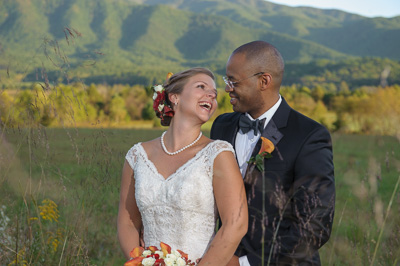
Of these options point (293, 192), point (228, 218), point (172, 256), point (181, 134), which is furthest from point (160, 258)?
point (293, 192)

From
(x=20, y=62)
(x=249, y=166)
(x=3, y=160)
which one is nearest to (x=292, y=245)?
(x=249, y=166)

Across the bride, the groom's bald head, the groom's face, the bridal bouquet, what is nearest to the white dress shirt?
the groom's face

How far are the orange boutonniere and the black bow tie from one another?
0.25 m

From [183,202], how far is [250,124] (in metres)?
0.92

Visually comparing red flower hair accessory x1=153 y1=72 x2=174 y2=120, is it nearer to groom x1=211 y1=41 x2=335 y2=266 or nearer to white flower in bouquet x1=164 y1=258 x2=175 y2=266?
groom x1=211 y1=41 x2=335 y2=266

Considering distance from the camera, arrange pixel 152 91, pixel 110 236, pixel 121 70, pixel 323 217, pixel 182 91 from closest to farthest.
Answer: pixel 323 217 → pixel 182 91 → pixel 152 91 → pixel 110 236 → pixel 121 70

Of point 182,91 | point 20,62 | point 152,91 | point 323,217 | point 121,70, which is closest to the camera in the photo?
point 323,217

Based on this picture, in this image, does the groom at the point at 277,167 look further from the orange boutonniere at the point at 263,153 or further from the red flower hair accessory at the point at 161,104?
the red flower hair accessory at the point at 161,104

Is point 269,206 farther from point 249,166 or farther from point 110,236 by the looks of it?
point 110,236

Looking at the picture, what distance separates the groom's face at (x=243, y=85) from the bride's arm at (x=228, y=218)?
2.64ft

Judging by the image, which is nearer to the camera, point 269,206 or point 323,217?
point 323,217

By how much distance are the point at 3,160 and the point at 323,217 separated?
2.94 m

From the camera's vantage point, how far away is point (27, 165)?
4844 millimetres

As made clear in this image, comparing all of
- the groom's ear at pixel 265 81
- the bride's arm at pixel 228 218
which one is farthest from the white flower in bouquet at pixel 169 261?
the groom's ear at pixel 265 81
